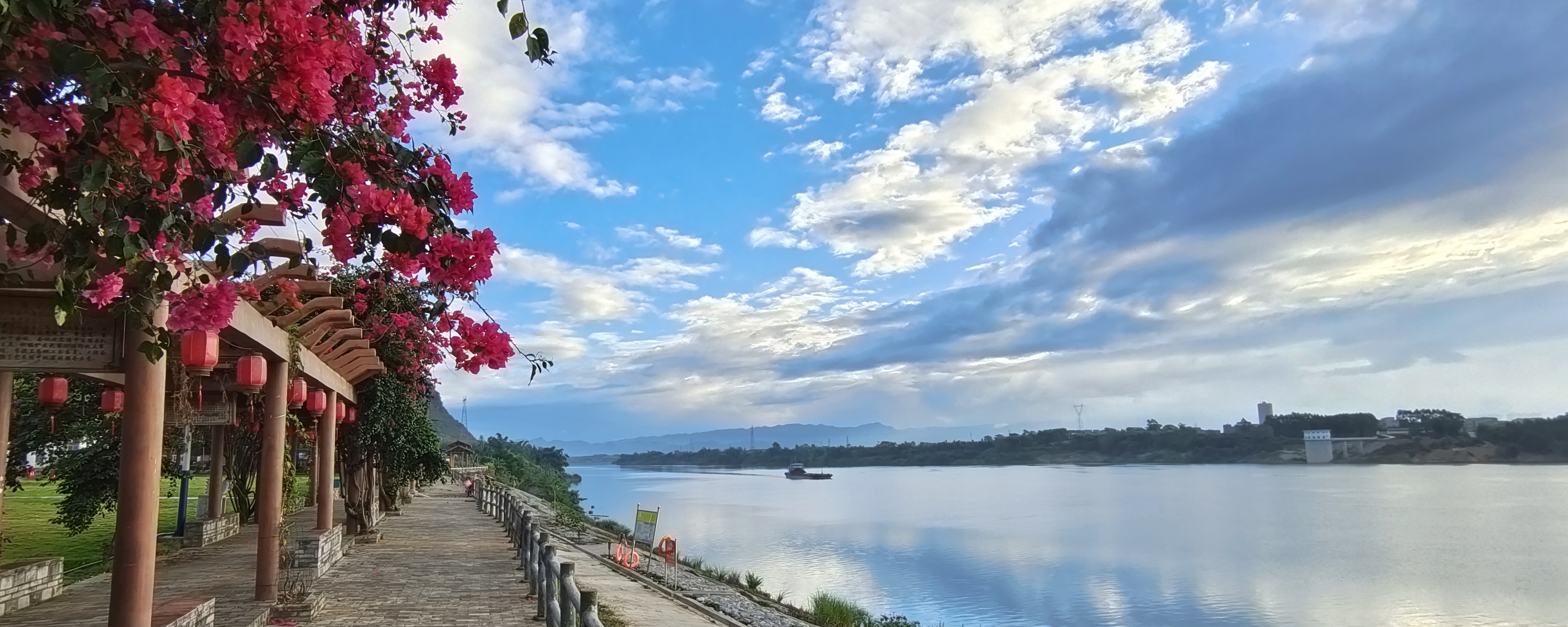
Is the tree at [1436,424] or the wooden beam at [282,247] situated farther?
the tree at [1436,424]

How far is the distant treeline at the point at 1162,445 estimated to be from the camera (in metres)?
74.4

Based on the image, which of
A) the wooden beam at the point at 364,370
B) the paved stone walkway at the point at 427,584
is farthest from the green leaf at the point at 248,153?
the wooden beam at the point at 364,370

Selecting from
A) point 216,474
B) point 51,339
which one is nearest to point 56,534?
point 216,474

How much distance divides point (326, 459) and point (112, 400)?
2574 millimetres

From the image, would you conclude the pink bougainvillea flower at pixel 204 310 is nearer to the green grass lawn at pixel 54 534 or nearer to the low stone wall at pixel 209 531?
the green grass lawn at pixel 54 534

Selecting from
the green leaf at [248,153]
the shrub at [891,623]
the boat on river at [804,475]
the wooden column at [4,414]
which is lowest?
the boat on river at [804,475]

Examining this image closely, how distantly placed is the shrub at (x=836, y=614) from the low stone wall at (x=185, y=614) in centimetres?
1095

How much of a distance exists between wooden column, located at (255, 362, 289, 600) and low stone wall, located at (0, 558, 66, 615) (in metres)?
1.84

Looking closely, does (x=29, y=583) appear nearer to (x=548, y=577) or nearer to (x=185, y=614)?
(x=185, y=614)

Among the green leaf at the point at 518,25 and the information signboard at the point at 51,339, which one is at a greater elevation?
the green leaf at the point at 518,25

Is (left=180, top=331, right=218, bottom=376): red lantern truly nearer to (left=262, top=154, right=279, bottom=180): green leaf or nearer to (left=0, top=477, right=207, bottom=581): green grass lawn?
(left=262, top=154, right=279, bottom=180): green leaf

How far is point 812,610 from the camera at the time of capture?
17.4m

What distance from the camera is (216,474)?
12883mm

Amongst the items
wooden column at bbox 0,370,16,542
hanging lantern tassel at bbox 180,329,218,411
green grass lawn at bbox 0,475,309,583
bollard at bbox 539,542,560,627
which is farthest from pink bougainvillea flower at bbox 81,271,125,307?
green grass lawn at bbox 0,475,309,583
